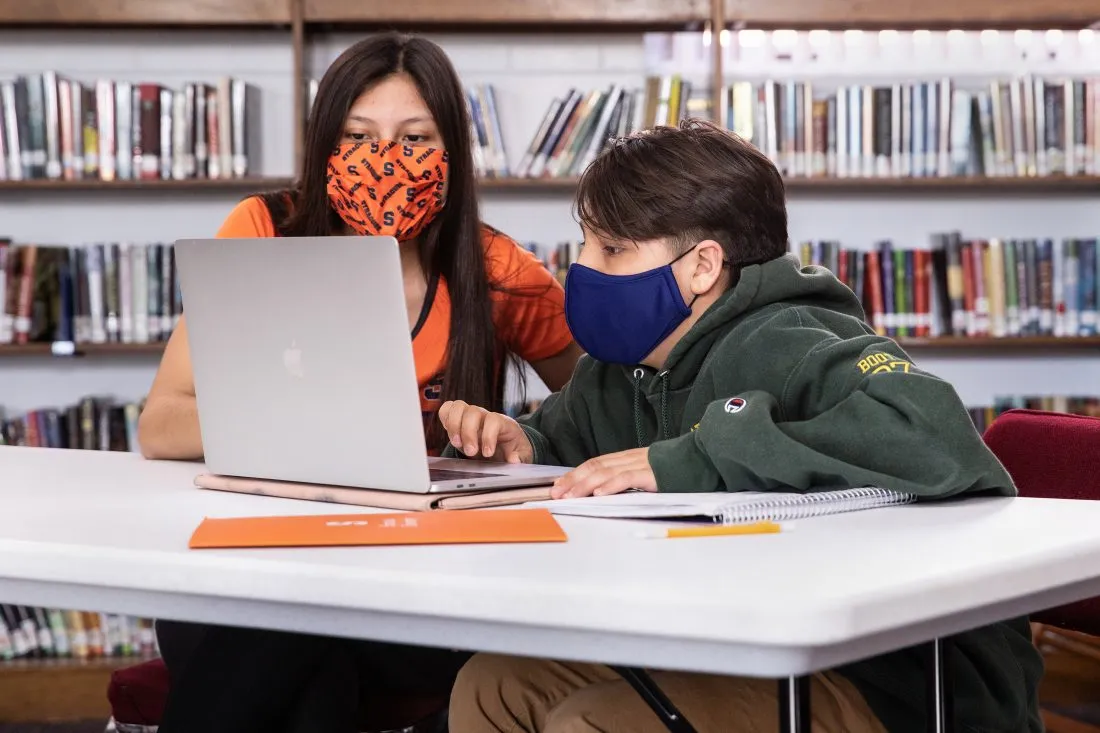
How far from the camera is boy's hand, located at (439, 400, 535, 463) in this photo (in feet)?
4.48

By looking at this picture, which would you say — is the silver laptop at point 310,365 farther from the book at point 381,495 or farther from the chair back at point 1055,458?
the chair back at point 1055,458

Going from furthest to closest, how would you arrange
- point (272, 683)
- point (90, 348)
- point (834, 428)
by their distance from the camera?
point (90, 348) → point (272, 683) → point (834, 428)

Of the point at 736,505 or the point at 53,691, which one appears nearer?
the point at 736,505

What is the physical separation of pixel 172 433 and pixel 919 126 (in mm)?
2435

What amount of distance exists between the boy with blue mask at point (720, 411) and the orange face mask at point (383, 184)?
1.32ft

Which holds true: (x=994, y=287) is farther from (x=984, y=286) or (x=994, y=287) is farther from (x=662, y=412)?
(x=662, y=412)

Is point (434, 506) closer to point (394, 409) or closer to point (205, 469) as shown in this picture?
point (394, 409)

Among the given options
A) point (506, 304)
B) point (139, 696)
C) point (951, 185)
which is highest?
point (951, 185)

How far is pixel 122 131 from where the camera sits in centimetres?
326

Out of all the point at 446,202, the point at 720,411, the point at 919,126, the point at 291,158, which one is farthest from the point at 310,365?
the point at 919,126

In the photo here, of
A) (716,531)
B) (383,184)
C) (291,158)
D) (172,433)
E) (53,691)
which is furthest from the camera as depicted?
(291,158)

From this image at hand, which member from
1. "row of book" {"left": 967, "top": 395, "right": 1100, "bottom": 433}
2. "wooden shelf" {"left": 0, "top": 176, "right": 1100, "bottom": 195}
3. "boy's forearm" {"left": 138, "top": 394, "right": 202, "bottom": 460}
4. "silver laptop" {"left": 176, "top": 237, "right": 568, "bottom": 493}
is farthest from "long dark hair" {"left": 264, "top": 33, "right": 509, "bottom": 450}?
"row of book" {"left": 967, "top": 395, "right": 1100, "bottom": 433}

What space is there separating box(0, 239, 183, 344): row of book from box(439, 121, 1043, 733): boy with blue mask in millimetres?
1946

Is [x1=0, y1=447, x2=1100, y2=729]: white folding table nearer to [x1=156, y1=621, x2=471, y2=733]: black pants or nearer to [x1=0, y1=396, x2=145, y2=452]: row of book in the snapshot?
[x1=156, y1=621, x2=471, y2=733]: black pants
